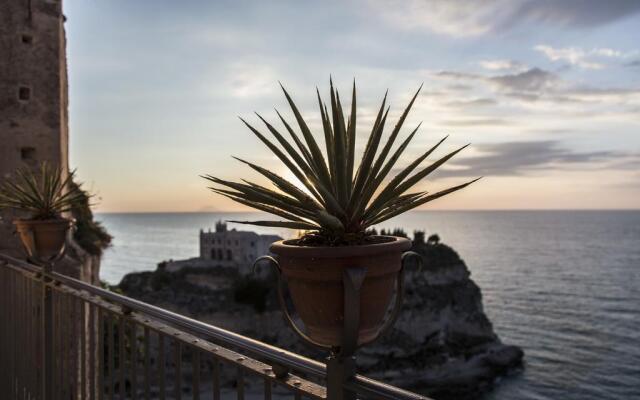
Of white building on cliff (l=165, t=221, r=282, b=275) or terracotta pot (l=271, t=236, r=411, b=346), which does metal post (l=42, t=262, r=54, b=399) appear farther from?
white building on cliff (l=165, t=221, r=282, b=275)

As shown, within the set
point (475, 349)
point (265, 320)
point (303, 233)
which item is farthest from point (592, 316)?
point (303, 233)

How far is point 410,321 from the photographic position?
1641 inches

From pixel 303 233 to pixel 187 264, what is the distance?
1744 inches

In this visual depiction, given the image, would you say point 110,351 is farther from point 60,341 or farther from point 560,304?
point 560,304

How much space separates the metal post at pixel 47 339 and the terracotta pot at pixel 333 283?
2.85 m

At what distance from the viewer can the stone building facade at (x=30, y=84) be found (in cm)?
1505

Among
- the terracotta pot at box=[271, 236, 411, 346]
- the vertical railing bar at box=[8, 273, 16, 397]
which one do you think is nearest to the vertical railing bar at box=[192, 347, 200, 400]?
the terracotta pot at box=[271, 236, 411, 346]

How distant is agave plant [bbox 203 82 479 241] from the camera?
196cm

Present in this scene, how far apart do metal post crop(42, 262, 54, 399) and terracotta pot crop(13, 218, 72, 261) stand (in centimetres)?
164

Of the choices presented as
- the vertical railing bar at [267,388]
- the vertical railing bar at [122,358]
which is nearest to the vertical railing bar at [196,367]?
the vertical railing bar at [267,388]

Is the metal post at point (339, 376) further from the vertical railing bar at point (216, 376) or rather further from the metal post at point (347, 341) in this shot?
the vertical railing bar at point (216, 376)

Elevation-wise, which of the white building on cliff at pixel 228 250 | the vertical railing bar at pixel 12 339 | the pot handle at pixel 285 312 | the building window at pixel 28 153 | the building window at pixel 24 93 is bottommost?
the white building on cliff at pixel 228 250

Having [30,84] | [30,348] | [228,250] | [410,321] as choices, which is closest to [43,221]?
[30,348]

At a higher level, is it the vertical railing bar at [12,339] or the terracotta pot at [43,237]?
the terracotta pot at [43,237]
